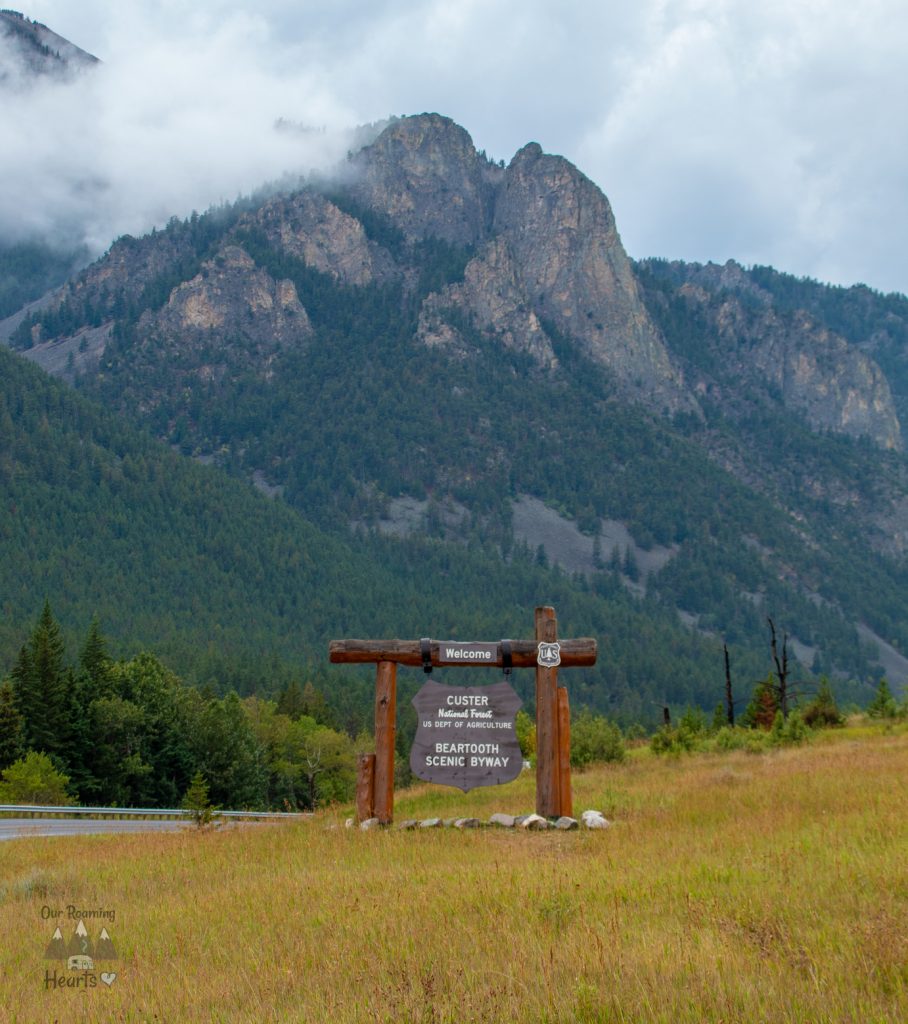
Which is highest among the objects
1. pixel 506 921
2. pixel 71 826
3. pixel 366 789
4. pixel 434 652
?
pixel 434 652

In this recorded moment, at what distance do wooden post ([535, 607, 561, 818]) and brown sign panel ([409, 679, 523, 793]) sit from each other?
404mm

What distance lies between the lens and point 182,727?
230ft

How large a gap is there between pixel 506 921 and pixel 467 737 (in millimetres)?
7771

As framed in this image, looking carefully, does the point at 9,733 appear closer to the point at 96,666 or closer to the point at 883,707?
the point at 96,666

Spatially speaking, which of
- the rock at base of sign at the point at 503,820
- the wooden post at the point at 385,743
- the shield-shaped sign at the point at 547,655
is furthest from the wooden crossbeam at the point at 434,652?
the rock at base of sign at the point at 503,820

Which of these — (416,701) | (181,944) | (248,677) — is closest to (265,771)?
(248,677)

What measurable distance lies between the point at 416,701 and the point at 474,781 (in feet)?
6.11

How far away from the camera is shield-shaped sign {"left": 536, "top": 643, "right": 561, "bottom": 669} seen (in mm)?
16391

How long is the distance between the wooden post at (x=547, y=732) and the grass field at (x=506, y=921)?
1318mm

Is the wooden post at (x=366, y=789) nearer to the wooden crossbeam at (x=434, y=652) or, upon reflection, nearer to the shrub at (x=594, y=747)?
the wooden crossbeam at (x=434, y=652)

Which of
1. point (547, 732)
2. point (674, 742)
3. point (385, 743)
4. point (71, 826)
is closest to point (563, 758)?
point (547, 732)

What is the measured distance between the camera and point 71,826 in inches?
947

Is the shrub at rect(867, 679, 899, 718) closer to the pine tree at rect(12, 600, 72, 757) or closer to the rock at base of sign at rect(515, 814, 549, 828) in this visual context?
the rock at base of sign at rect(515, 814, 549, 828)

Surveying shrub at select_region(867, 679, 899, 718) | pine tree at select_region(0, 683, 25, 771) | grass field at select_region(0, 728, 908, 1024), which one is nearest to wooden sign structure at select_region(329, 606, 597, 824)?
grass field at select_region(0, 728, 908, 1024)
